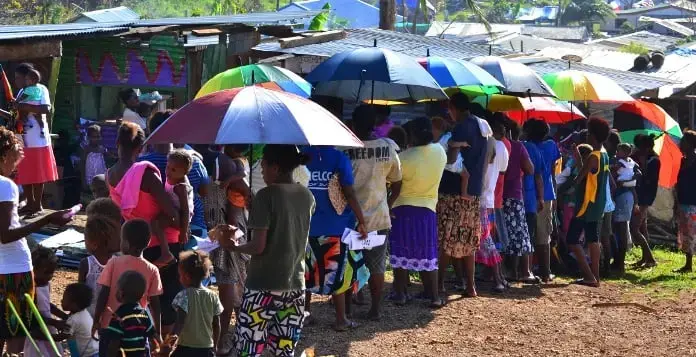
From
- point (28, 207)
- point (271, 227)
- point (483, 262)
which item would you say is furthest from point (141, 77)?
point (271, 227)

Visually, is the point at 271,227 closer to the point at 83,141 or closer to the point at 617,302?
the point at 617,302

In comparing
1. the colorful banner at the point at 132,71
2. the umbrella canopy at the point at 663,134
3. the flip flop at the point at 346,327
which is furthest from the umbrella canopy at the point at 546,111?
the flip flop at the point at 346,327

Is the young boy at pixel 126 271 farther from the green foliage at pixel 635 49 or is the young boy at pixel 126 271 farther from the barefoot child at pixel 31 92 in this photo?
the green foliage at pixel 635 49

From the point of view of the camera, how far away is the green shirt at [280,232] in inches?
260

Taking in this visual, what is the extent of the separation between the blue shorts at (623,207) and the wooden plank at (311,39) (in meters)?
5.08

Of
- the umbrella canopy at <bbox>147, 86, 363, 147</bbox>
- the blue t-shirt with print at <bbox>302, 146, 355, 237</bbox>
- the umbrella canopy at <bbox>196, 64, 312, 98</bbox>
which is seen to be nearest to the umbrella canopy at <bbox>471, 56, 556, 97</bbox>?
the umbrella canopy at <bbox>196, 64, 312, 98</bbox>

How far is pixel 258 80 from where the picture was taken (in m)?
9.89

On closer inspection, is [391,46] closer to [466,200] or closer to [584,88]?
[584,88]

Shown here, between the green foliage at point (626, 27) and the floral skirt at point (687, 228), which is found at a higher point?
the floral skirt at point (687, 228)

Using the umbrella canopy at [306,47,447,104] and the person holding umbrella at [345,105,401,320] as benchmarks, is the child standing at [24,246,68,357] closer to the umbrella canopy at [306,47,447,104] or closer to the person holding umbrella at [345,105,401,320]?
the person holding umbrella at [345,105,401,320]

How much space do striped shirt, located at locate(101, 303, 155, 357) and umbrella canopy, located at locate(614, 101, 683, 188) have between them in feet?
32.2

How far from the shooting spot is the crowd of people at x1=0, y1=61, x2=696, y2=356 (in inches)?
259

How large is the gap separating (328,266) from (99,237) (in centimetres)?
248

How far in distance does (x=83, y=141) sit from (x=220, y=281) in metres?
6.45
